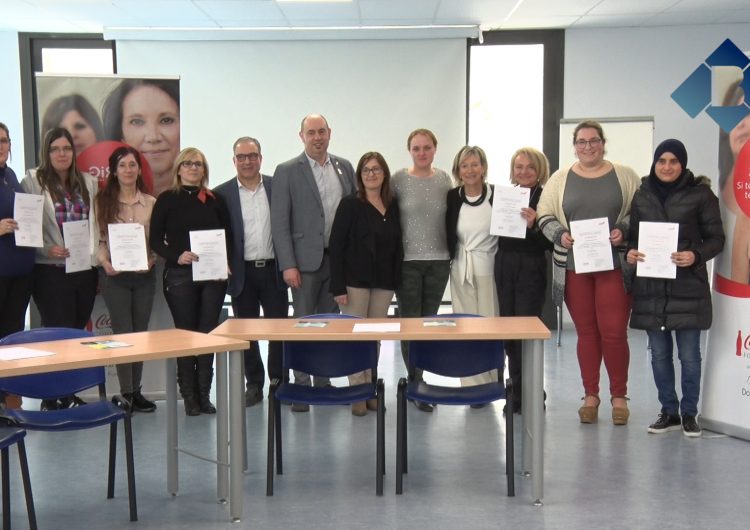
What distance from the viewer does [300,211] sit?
5.27m

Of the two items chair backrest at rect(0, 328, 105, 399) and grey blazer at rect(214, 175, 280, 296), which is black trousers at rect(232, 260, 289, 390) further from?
chair backrest at rect(0, 328, 105, 399)

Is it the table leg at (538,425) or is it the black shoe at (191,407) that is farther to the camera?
the black shoe at (191,407)

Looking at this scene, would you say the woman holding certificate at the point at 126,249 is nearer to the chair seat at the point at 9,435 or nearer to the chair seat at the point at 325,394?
the chair seat at the point at 325,394

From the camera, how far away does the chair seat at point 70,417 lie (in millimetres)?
3432

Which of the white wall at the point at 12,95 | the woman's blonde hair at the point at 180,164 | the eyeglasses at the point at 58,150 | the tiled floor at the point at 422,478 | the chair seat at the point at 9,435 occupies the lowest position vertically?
the tiled floor at the point at 422,478

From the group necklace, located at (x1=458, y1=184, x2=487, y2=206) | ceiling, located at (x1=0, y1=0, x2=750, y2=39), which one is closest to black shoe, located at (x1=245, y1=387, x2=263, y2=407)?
necklace, located at (x1=458, y1=184, x2=487, y2=206)

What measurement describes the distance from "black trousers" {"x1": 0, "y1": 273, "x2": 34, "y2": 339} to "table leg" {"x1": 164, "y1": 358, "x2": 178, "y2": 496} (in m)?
1.68

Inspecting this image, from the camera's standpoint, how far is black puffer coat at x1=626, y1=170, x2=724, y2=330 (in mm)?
4512

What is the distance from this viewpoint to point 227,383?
3.50 metres

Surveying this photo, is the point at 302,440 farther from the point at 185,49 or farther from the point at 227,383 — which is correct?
the point at 185,49

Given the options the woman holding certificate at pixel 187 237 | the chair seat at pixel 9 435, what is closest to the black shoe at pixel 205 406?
the woman holding certificate at pixel 187 237

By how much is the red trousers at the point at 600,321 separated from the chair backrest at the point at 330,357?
1.44 m

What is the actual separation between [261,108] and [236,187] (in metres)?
3.65

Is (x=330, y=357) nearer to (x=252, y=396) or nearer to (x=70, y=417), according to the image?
(x=70, y=417)
